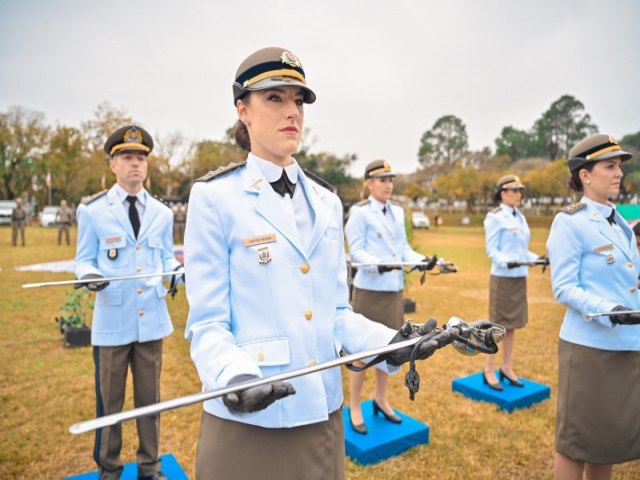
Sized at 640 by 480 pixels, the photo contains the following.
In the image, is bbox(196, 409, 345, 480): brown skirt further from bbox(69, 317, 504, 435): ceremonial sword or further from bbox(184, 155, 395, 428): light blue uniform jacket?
bbox(69, 317, 504, 435): ceremonial sword

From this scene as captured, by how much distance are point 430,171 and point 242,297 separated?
82.4 metres

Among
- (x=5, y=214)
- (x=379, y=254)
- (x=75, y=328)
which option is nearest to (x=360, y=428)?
(x=379, y=254)

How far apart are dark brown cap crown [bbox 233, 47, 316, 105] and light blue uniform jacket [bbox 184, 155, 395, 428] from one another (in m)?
0.31

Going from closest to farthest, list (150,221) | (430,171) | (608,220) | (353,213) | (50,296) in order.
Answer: (608,220) → (150,221) → (353,213) → (50,296) → (430,171)

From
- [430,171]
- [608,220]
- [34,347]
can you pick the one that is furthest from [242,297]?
[430,171]


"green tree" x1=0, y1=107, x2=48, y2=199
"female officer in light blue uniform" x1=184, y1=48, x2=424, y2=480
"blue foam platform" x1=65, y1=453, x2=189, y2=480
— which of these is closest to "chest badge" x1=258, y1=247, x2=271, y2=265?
"female officer in light blue uniform" x1=184, y1=48, x2=424, y2=480

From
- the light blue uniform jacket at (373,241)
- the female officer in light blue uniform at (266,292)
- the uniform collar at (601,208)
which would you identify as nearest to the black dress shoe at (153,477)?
the female officer in light blue uniform at (266,292)

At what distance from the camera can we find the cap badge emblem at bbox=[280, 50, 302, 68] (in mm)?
1727

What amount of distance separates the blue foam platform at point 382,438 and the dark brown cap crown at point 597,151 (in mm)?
2672

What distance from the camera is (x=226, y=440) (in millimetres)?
1654

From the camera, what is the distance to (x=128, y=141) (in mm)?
3408

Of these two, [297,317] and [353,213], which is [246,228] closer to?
[297,317]

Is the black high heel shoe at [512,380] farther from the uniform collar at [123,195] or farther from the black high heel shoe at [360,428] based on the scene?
the uniform collar at [123,195]

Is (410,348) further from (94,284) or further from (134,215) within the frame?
(134,215)
